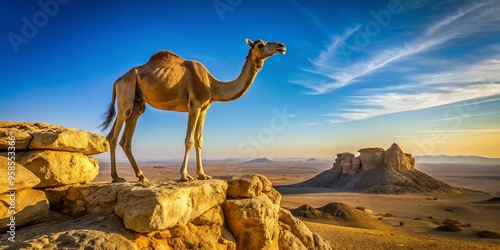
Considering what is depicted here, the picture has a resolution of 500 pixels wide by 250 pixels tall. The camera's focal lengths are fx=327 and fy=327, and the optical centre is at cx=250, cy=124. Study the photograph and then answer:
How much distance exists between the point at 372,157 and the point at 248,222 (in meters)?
65.1

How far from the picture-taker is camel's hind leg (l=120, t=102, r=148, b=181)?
817 centimetres

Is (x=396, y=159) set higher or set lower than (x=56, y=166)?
lower

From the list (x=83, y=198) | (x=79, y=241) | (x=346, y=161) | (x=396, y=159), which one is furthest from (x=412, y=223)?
(x=346, y=161)

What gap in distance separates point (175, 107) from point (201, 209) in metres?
2.84

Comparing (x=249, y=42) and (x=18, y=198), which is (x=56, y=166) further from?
(x=249, y=42)

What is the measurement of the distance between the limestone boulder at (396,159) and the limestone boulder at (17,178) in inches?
2663

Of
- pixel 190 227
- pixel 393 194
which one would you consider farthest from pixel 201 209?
pixel 393 194

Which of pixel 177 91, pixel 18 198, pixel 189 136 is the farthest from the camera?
pixel 177 91

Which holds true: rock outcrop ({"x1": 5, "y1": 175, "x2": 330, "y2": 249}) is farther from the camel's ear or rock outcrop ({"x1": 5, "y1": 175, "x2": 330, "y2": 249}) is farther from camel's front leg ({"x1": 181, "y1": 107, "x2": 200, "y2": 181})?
the camel's ear

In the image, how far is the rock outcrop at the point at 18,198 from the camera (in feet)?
16.9

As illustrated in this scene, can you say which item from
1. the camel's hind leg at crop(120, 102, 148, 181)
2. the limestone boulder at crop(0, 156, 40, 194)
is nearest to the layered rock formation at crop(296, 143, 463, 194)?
the camel's hind leg at crop(120, 102, 148, 181)

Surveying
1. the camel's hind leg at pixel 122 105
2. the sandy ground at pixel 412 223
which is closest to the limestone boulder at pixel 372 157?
the sandy ground at pixel 412 223

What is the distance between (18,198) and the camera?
5391 mm

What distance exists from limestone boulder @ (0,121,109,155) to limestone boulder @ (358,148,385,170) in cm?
6700
